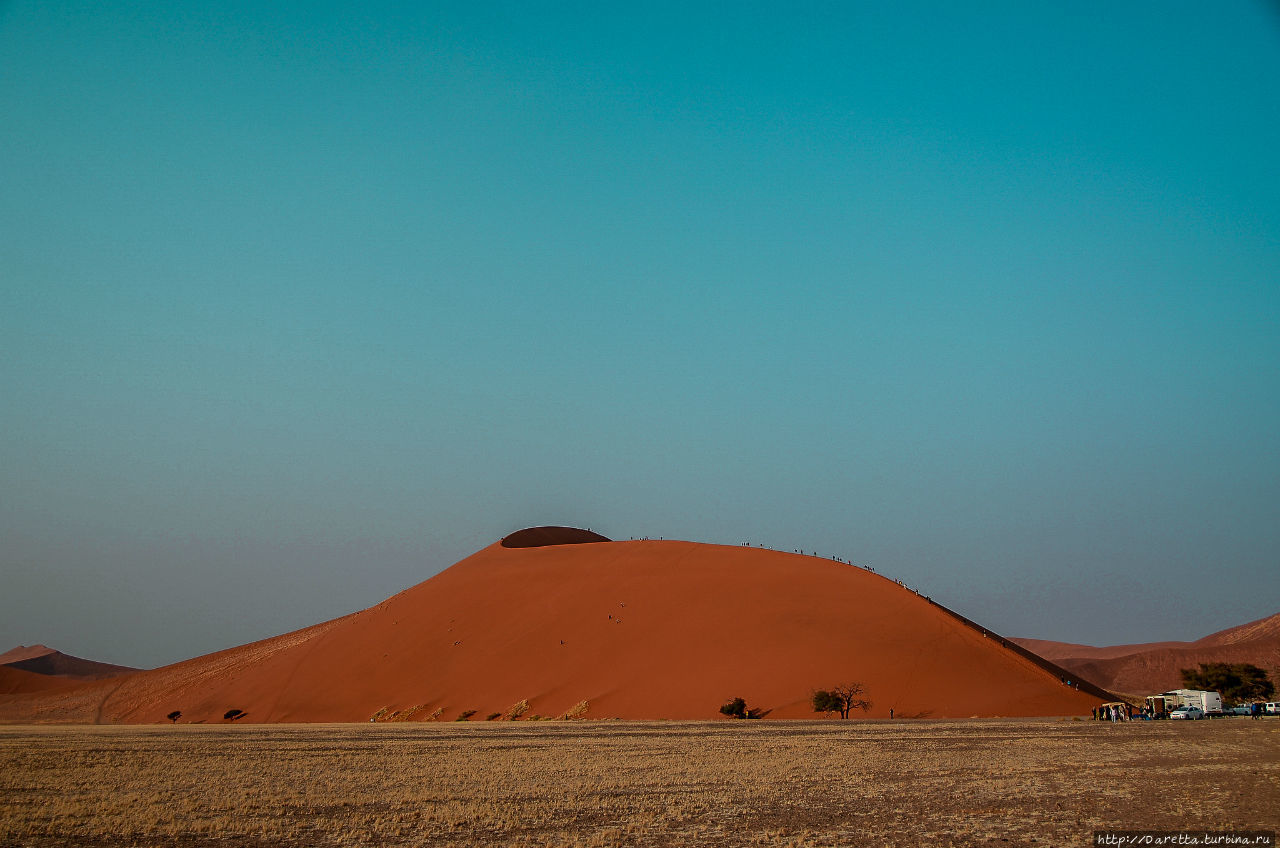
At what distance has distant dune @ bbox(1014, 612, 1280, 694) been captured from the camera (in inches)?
3647

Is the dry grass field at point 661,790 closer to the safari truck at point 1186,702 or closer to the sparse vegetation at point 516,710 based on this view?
the safari truck at point 1186,702

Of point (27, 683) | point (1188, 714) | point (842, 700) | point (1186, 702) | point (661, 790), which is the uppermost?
point (27, 683)

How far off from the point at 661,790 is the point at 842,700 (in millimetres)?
32504

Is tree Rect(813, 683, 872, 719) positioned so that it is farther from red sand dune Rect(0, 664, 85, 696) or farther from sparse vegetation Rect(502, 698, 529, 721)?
red sand dune Rect(0, 664, 85, 696)

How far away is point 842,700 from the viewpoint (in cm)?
5009

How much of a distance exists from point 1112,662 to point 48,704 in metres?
123

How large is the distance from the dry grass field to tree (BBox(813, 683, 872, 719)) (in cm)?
1381

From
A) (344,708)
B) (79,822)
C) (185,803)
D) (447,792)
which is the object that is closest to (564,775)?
(447,792)

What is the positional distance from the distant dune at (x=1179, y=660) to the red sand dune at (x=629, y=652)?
120ft

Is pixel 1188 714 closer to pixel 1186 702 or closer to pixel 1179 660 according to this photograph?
pixel 1186 702

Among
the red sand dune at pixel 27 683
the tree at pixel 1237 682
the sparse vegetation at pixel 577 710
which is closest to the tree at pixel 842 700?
the sparse vegetation at pixel 577 710

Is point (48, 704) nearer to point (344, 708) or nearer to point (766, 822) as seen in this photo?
point (344, 708)

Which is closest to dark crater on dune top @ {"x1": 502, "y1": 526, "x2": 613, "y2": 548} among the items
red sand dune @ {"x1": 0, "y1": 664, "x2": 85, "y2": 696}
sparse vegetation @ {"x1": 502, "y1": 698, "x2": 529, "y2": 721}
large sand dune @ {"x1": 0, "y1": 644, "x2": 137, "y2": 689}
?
sparse vegetation @ {"x1": 502, "y1": 698, "x2": 529, "y2": 721}

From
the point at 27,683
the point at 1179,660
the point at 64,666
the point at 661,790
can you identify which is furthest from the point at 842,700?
the point at 64,666
